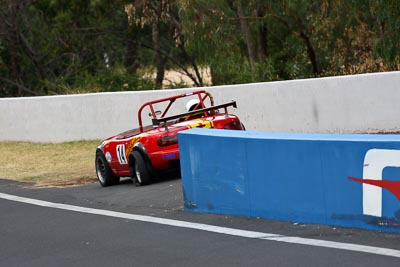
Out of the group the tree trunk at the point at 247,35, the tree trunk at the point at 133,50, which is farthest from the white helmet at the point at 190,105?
the tree trunk at the point at 133,50

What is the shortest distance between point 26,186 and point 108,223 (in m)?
5.87

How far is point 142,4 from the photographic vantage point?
29.7 meters

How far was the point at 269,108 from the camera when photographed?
20438 millimetres

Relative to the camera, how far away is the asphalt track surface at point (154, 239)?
8109mm

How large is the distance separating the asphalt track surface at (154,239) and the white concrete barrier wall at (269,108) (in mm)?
6576

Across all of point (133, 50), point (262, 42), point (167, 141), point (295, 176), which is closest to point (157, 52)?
point (133, 50)

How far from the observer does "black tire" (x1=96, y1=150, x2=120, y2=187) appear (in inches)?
626

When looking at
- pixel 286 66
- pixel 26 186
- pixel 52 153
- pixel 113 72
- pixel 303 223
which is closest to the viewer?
pixel 303 223

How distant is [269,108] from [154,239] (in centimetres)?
1109

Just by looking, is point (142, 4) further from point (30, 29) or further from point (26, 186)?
point (26, 186)

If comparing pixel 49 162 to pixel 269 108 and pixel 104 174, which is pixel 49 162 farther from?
pixel 104 174

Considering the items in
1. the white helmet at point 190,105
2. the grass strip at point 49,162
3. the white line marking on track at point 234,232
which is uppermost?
the white helmet at point 190,105

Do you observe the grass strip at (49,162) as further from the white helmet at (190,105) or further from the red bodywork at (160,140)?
the white helmet at (190,105)

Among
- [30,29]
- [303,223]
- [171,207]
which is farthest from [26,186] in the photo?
[30,29]
